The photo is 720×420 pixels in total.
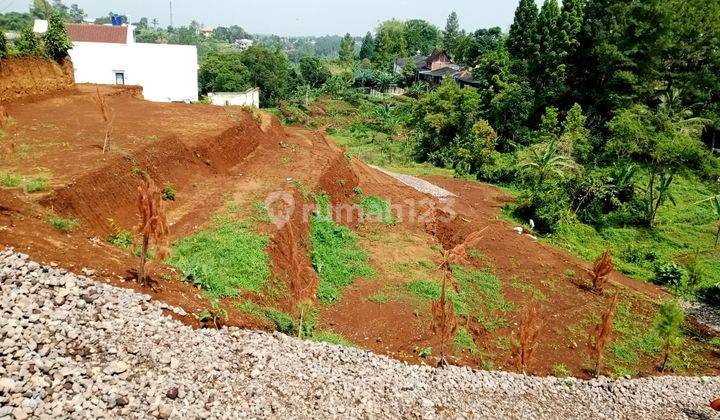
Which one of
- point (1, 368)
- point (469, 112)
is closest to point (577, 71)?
point (469, 112)

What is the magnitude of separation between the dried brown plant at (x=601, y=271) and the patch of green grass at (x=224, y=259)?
35.5 feet

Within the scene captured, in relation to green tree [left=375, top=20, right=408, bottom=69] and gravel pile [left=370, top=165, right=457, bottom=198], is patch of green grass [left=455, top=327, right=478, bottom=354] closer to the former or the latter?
gravel pile [left=370, top=165, right=457, bottom=198]

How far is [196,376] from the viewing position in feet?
26.1

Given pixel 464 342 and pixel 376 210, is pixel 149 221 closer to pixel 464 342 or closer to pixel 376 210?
pixel 464 342

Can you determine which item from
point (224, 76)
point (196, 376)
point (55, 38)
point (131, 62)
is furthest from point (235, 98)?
point (196, 376)

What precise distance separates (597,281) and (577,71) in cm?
2144

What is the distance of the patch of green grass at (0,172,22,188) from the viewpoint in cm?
1177

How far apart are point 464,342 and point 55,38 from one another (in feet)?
74.1

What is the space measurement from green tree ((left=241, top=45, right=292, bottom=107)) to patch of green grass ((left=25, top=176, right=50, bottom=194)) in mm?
42670

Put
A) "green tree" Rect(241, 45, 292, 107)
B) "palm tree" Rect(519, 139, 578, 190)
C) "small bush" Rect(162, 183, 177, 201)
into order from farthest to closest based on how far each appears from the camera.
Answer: "green tree" Rect(241, 45, 292, 107)
"palm tree" Rect(519, 139, 578, 190)
"small bush" Rect(162, 183, 177, 201)

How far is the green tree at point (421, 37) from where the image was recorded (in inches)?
3970

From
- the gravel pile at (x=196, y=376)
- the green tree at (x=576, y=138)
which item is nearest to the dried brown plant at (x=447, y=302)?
the gravel pile at (x=196, y=376)

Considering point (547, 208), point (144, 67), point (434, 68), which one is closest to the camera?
point (547, 208)

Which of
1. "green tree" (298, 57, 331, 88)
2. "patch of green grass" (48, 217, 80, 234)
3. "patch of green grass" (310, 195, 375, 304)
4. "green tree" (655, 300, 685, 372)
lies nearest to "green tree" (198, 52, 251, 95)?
"green tree" (298, 57, 331, 88)
